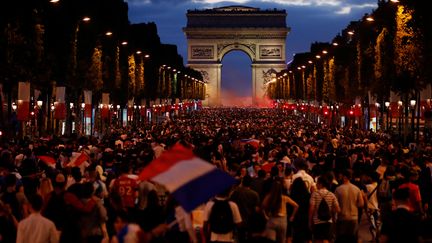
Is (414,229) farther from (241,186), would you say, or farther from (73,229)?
(241,186)

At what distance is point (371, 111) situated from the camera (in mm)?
59406

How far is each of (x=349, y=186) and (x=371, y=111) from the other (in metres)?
43.1

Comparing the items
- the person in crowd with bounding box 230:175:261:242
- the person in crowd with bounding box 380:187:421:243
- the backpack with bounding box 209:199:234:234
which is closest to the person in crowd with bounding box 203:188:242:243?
the backpack with bounding box 209:199:234:234

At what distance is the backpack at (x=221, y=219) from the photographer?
1339 cm

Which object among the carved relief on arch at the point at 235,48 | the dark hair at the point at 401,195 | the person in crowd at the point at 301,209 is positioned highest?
the carved relief on arch at the point at 235,48

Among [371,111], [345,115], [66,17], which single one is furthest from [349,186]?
[345,115]

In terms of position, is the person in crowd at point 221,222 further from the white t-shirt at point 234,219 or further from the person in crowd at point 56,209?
the person in crowd at point 56,209

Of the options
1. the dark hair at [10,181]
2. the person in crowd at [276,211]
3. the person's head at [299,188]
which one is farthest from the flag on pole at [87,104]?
the person in crowd at [276,211]

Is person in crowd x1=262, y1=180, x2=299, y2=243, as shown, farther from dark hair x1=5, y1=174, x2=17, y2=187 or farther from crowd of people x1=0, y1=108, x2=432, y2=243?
dark hair x1=5, y1=174, x2=17, y2=187

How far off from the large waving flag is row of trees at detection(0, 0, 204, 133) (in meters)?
27.5

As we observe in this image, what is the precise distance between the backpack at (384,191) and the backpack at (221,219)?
5.44 metres

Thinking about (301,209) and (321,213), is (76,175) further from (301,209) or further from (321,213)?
(321,213)

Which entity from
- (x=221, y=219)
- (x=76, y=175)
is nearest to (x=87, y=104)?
(x=76, y=175)

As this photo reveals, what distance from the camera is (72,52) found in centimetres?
5066
